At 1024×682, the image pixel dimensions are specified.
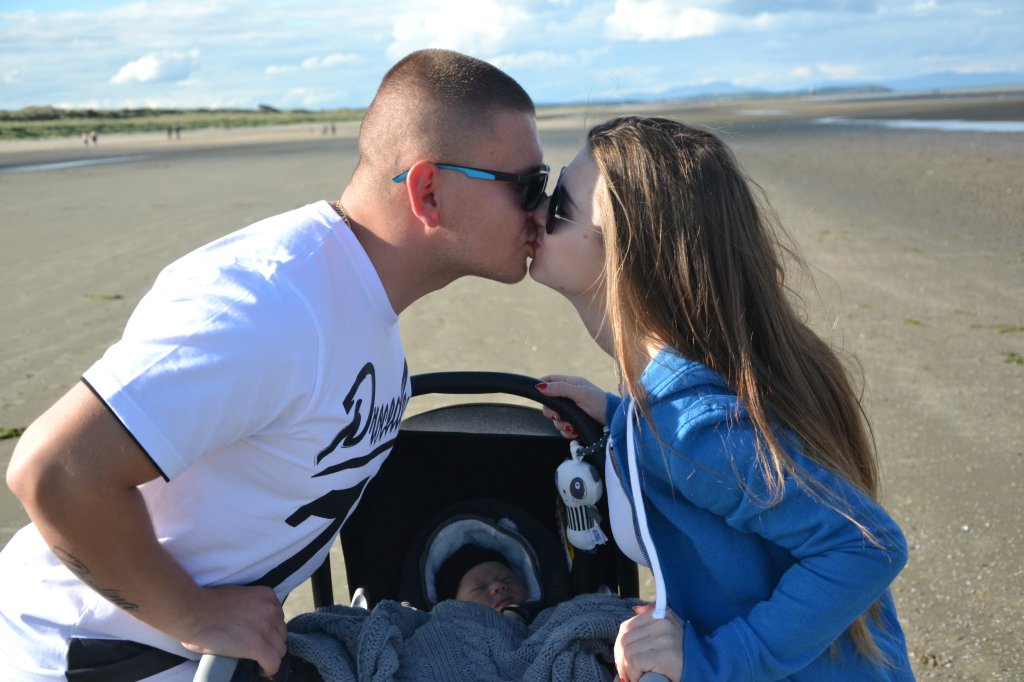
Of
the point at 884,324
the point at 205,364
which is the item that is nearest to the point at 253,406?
the point at 205,364

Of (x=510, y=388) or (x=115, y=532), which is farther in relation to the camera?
(x=510, y=388)

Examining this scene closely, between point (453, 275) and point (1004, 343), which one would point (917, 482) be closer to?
point (1004, 343)

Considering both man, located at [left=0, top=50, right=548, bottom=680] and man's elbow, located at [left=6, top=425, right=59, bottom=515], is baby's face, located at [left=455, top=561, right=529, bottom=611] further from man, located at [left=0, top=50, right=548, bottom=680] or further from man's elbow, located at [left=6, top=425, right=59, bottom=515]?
man's elbow, located at [left=6, top=425, right=59, bottom=515]

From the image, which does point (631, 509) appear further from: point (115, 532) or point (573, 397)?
point (115, 532)

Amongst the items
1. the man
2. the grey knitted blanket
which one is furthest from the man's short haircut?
the grey knitted blanket

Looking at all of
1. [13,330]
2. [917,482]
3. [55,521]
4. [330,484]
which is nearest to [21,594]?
[55,521]

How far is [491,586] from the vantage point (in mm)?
2260

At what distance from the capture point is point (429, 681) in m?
1.77

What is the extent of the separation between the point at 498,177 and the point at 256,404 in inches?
32.0

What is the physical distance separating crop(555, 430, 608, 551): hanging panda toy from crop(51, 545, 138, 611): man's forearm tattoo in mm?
927

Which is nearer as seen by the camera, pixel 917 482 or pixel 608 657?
pixel 608 657

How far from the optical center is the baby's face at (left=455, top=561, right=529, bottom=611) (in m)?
2.25

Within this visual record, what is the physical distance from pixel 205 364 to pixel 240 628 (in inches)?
20.5

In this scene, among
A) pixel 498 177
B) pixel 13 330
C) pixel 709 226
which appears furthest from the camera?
pixel 13 330
